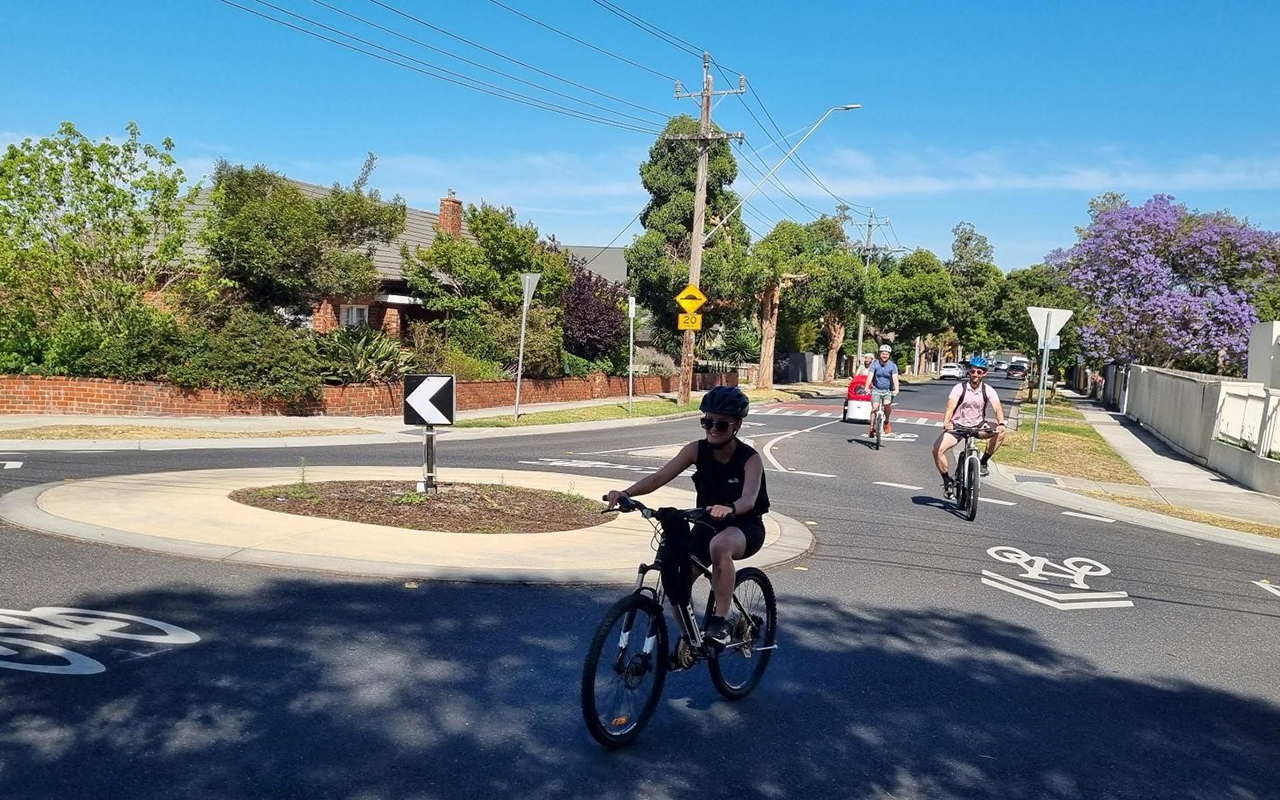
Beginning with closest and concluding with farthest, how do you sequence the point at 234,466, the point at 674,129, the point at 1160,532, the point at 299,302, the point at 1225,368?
1. the point at 1160,532
2. the point at 234,466
3. the point at 299,302
4. the point at 1225,368
5. the point at 674,129

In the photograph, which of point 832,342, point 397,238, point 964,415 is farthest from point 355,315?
point 832,342

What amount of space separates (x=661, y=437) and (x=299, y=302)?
8.41m

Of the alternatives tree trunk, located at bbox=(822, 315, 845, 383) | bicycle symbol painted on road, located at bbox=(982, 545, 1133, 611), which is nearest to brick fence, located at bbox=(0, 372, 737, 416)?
bicycle symbol painted on road, located at bbox=(982, 545, 1133, 611)

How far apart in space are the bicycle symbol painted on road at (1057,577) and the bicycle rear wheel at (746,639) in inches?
130

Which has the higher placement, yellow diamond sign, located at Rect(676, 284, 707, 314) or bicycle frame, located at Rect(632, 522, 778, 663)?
yellow diamond sign, located at Rect(676, 284, 707, 314)

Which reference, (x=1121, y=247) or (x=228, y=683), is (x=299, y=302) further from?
(x=1121, y=247)

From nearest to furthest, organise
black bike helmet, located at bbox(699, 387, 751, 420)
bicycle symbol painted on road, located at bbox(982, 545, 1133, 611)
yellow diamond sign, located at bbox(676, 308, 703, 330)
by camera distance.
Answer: black bike helmet, located at bbox(699, 387, 751, 420) → bicycle symbol painted on road, located at bbox(982, 545, 1133, 611) → yellow diamond sign, located at bbox(676, 308, 703, 330)

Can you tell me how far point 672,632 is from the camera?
641 cm

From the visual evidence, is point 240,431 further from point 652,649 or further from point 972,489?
point 652,649

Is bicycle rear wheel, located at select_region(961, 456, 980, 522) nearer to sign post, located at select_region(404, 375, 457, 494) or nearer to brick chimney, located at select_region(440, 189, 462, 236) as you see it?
sign post, located at select_region(404, 375, 457, 494)

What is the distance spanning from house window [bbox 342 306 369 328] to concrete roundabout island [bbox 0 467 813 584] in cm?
1892

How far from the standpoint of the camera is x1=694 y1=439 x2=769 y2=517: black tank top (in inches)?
199

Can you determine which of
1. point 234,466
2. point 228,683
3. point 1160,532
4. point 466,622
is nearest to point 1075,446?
point 1160,532

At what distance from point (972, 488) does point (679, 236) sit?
3024 centimetres
